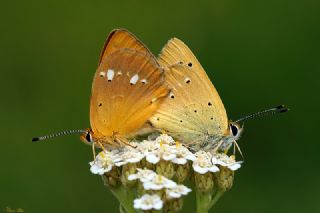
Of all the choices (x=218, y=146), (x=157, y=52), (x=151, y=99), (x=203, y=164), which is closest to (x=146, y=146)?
(x=203, y=164)

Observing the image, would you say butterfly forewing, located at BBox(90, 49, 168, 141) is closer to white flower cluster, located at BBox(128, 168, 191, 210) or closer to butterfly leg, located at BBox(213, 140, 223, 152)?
butterfly leg, located at BBox(213, 140, 223, 152)

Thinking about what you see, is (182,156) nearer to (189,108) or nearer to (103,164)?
(103,164)

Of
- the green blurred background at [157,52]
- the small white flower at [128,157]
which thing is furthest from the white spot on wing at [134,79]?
the green blurred background at [157,52]

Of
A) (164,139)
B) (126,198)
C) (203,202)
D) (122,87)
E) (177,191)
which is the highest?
(122,87)

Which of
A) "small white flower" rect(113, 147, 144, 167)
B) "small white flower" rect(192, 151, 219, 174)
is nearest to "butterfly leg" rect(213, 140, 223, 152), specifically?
"small white flower" rect(192, 151, 219, 174)

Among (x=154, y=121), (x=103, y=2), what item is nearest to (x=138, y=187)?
(x=154, y=121)

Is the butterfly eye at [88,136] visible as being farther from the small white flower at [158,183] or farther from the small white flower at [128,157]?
the small white flower at [158,183]
